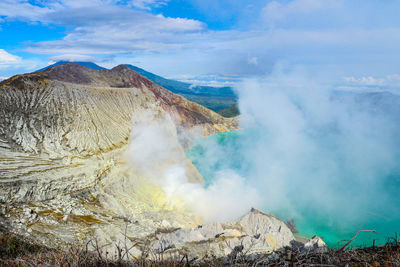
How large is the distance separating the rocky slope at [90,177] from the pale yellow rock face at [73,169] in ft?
0.26

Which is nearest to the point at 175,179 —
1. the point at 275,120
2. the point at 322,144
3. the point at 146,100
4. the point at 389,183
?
the point at 146,100

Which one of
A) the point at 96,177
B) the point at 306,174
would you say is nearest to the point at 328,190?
the point at 306,174

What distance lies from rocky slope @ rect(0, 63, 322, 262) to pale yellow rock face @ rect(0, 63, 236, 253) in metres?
0.08

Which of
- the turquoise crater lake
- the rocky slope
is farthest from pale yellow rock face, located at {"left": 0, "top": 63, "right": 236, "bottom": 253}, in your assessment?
the turquoise crater lake

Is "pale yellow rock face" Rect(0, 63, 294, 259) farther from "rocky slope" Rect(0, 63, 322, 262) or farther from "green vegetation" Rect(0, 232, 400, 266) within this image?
"green vegetation" Rect(0, 232, 400, 266)

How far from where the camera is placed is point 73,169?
23.1 metres

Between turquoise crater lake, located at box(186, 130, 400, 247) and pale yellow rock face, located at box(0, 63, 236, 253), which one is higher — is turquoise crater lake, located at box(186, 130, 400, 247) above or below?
below

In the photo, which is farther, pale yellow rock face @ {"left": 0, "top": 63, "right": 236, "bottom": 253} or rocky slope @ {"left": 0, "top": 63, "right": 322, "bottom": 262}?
pale yellow rock face @ {"left": 0, "top": 63, "right": 236, "bottom": 253}

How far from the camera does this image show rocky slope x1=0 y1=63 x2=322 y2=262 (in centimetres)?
1620

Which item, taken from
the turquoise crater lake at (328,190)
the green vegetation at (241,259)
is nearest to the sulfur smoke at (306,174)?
the turquoise crater lake at (328,190)

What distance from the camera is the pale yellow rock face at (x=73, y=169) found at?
54.8ft

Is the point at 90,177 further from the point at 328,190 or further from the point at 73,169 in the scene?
the point at 328,190

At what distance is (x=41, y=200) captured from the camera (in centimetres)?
1870

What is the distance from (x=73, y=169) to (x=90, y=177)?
72.7 inches
